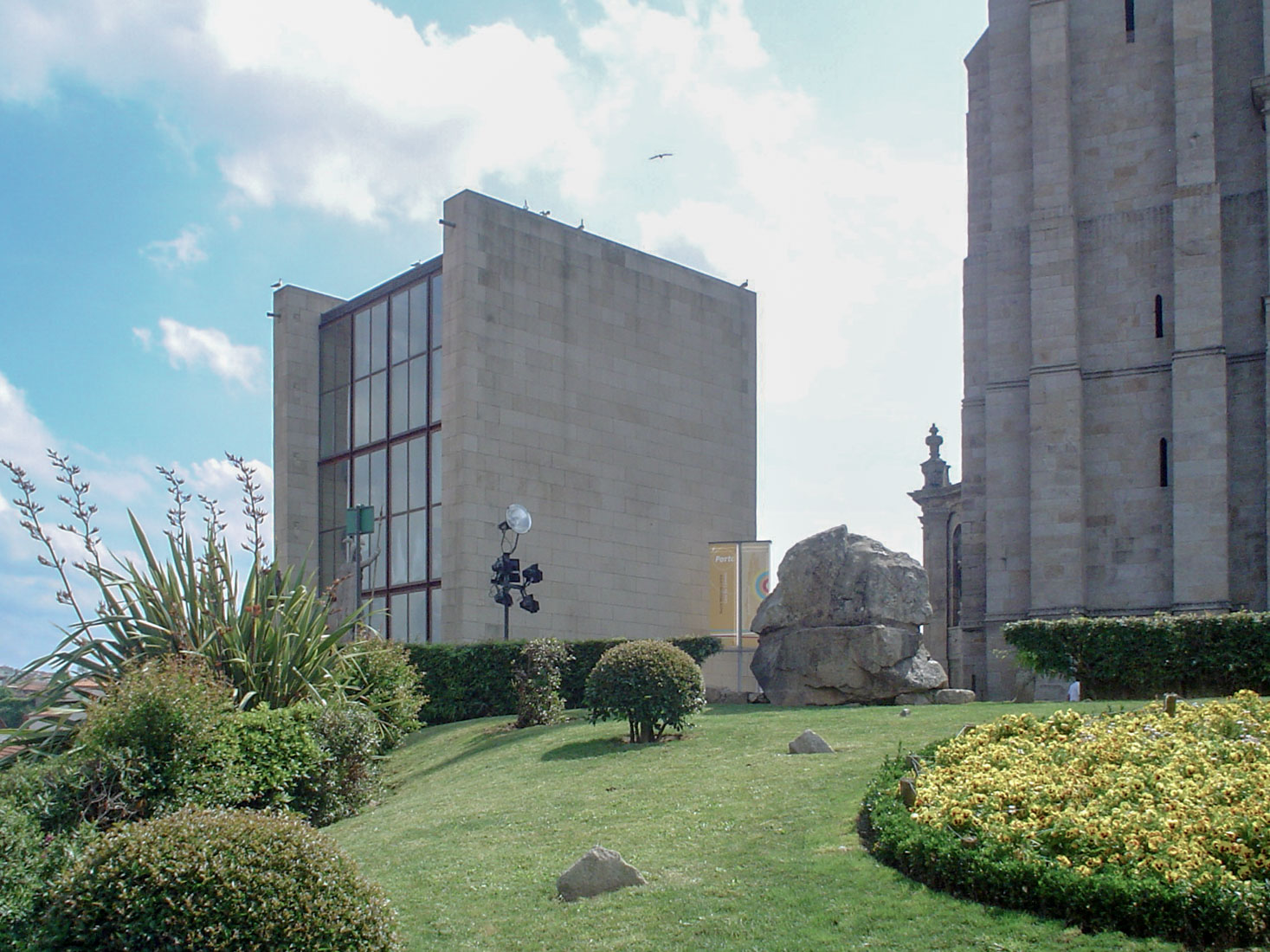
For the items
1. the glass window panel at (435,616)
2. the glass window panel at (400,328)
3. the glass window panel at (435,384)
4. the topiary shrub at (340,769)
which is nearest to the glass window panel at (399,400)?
the glass window panel at (400,328)

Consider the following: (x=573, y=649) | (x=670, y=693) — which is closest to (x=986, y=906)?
(x=670, y=693)

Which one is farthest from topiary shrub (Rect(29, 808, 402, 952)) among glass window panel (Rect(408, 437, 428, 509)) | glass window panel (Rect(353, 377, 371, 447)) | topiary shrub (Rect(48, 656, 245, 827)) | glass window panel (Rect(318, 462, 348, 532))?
glass window panel (Rect(318, 462, 348, 532))

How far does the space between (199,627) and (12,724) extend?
2737mm

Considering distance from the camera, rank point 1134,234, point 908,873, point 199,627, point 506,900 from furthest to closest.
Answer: point 1134,234 < point 199,627 < point 506,900 < point 908,873

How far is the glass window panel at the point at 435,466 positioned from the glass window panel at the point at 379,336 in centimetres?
353

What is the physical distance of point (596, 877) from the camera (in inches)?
388

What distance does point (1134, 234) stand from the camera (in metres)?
29.3

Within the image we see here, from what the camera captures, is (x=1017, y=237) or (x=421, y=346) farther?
(x=421, y=346)

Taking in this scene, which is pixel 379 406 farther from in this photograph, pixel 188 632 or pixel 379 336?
pixel 188 632

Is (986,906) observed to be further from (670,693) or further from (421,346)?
(421,346)

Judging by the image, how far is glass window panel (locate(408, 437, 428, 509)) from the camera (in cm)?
3294

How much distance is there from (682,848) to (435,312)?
24.4 metres

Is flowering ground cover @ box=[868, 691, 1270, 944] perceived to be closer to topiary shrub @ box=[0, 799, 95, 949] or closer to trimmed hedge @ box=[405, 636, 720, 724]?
topiary shrub @ box=[0, 799, 95, 949]

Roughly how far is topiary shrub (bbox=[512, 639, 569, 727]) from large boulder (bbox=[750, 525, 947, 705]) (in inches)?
144
